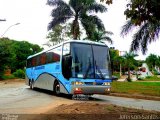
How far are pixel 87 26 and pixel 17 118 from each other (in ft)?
103

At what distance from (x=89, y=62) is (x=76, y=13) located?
73.1 feet

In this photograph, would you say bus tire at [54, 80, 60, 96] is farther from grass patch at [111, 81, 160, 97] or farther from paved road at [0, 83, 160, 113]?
grass patch at [111, 81, 160, 97]

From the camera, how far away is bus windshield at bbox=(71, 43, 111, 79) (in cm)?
1933

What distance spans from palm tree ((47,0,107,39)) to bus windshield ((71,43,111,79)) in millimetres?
20218

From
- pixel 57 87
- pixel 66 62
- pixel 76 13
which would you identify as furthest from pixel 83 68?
pixel 76 13

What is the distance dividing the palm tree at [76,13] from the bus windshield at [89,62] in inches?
796

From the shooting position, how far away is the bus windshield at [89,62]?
19.3m

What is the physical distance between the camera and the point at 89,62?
19484 mm

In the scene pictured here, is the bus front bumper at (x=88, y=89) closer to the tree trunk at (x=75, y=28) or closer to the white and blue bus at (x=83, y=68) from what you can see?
the white and blue bus at (x=83, y=68)

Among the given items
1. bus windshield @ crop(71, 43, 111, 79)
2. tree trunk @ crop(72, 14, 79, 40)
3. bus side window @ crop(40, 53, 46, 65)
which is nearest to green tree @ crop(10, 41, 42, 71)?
tree trunk @ crop(72, 14, 79, 40)

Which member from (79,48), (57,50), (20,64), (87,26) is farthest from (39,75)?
(20,64)

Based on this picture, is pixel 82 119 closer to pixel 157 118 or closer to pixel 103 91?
pixel 157 118

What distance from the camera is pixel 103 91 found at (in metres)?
19.9

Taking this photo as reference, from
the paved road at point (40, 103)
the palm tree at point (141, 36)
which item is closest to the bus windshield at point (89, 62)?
the paved road at point (40, 103)
